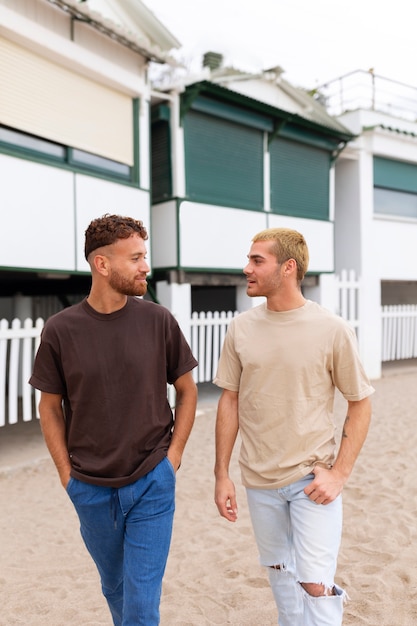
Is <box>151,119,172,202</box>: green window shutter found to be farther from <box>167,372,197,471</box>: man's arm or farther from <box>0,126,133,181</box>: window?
<box>167,372,197,471</box>: man's arm

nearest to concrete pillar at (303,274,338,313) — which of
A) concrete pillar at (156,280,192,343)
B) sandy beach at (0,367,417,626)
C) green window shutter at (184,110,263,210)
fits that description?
green window shutter at (184,110,263,210)

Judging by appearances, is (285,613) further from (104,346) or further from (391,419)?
(391,419)

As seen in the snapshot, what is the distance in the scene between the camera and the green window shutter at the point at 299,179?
448 inches

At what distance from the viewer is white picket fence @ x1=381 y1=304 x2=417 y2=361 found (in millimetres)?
13961

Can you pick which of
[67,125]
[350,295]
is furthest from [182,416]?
[350,295]

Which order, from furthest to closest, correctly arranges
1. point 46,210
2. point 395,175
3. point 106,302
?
point 395,175
point 46,210
point 106,302

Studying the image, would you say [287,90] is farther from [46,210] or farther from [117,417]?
[117,417]

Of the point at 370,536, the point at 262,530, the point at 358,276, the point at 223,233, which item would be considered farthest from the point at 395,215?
the point at 262,530

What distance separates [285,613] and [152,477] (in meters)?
0.95

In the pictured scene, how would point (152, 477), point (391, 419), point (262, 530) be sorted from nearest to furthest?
point (152, 477) → point (262, 530) → point (391, 419)

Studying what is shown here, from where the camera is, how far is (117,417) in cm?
212

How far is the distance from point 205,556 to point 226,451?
2156mm

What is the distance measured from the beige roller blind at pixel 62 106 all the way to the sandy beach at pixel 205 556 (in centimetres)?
470

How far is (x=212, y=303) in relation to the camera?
17.7 metres
